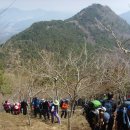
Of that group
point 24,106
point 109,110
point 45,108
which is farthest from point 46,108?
point 109,110

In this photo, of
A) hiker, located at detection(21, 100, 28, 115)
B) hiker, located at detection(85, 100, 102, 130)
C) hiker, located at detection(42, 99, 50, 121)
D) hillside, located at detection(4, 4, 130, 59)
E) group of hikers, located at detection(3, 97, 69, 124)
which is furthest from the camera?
hillside, located at detection(4, 4, 130, 59)

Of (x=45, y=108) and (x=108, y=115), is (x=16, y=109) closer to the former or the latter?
(x=45, y=108)

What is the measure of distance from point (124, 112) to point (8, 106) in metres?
19.1


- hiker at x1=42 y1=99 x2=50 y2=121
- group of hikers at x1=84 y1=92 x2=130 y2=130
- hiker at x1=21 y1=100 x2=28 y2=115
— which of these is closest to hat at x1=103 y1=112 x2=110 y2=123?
group of hikers at x1=84 y1=92 x2=130 y2=130

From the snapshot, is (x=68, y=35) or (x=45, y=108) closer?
(x=45, y=108)

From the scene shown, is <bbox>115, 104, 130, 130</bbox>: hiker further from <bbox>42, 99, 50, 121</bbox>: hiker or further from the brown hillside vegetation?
<bbox>42, 99, 50, 121</bbox>: hiker

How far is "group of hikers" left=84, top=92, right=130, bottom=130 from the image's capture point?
1070 centimetres

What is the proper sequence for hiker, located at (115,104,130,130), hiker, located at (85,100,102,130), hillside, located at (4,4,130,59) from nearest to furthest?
1. hiker, located at (115,104,130,130)
2. hiker, located at (85,100,102,130)
3. hillside, located at (4,4,130,59)

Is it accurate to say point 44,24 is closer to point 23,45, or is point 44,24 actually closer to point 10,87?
point 23,45

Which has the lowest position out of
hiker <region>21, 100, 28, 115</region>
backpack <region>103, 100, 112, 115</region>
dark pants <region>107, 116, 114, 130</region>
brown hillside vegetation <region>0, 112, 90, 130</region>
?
brown hillside vegetation <region>0, 112, 90, 130</region>

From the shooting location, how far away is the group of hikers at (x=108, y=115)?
10.7 meters

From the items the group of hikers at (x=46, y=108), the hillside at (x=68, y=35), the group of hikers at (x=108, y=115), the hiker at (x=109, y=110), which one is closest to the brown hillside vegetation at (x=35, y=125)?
the group of hikers at (x=46, y=108)

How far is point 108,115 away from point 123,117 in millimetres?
768

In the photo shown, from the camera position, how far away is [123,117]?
10.7 meters
